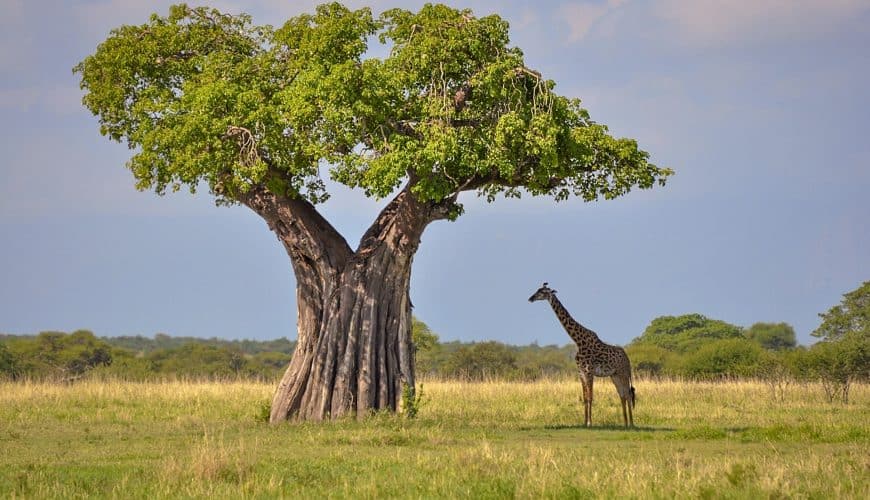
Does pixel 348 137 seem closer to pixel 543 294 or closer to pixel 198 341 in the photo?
pixel 543 294

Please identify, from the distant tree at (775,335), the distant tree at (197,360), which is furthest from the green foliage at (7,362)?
the distant tree at (775,335)

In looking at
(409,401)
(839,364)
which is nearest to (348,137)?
(409,401)

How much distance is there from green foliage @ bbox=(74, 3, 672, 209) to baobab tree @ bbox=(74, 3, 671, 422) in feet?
0.12

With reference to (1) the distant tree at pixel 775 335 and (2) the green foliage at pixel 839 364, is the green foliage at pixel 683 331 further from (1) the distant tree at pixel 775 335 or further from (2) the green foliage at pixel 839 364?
(2) the green foliage at pixel 839 364

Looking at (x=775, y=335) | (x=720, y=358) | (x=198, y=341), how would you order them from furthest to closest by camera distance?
(x=198, y=341), (x=775, y=335), (x=720, y=358)

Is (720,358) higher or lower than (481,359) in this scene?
lower

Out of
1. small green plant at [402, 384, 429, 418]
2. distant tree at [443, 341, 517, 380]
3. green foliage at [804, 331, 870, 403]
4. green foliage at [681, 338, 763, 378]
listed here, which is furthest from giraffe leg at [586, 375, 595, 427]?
distant tree at [443, 341, 517, 380]

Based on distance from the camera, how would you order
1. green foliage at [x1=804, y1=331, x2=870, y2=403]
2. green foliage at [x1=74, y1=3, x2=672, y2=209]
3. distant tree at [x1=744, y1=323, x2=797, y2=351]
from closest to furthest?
green foliage at [x1=74, y1=3, x2=672, y2=209]
green foliage at [x1=804, y1=331, x2=870, y2=403]
distant tree at [x1=744, y1=323, x2=797, y2=351]

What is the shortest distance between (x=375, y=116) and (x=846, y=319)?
36.4m

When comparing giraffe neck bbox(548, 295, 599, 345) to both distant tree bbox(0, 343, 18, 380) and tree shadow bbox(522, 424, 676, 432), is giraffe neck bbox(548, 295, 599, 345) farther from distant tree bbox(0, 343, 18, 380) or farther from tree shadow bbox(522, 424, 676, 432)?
distant tree bbox(0, 343, 18, 380)

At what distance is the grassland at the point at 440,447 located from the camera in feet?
42.9

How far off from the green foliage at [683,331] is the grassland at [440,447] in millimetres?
37522

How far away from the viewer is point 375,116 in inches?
837

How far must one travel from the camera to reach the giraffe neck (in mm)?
24406
